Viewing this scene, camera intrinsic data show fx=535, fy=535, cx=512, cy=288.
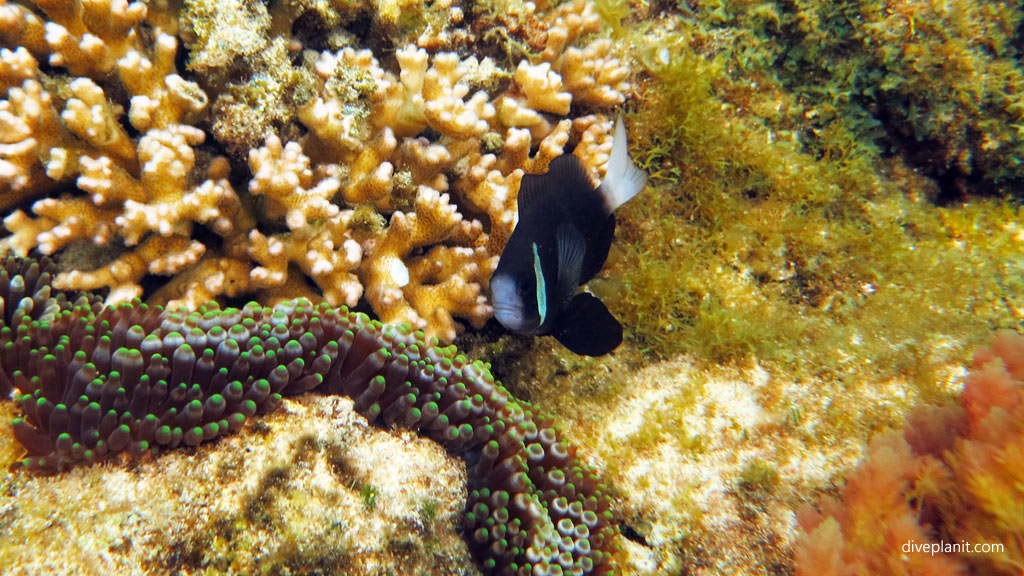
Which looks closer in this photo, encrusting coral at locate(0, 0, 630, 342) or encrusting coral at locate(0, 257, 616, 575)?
encrusting coral at locate(0, 257, 616, 575)

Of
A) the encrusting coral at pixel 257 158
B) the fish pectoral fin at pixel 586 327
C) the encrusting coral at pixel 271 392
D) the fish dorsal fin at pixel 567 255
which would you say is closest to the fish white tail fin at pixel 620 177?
the fish dorsal fin at pixel 567 255

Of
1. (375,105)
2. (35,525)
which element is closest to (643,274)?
(375,105)

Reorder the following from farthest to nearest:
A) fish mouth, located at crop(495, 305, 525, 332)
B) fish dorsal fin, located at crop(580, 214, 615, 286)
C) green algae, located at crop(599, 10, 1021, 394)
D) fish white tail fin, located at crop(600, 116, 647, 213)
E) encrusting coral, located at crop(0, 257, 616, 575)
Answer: green algae, located at crop(599, 10, 1021, 394)
fish dorsal fin, located at crop(580, 214, 615, 286)
fish white tail fin, located at crop(600, 116, 647, 213)
fish mouth, located at crop(495, 305, 525, 332)
encrusting coral, located at crop(0, 257, 616, 575)

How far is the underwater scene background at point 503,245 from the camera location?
5.64ft

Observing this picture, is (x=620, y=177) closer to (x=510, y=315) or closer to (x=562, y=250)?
(x=562, y=250)

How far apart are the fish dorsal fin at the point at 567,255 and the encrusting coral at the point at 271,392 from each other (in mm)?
510

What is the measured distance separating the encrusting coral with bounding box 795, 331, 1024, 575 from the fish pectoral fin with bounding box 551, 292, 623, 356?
100 cm

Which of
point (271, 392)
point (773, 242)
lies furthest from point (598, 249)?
point (271, 392)

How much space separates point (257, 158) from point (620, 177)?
5.25 feet

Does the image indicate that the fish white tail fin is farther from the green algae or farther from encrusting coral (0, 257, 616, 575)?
encrusting coral (0, 257, 616, 575)

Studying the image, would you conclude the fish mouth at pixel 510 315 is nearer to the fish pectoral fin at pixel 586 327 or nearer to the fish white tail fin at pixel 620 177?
the fish pectoral fin at pixel 586 327

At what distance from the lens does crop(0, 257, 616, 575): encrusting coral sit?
162cm

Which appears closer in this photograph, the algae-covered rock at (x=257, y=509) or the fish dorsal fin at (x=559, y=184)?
the algae-covered rock at (x=257, y=509)

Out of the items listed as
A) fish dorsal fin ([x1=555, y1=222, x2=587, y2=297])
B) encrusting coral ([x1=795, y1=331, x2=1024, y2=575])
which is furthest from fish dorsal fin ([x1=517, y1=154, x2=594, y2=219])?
encrusting coral ([x1=795, y1=331, x2=1024, y2=575])
